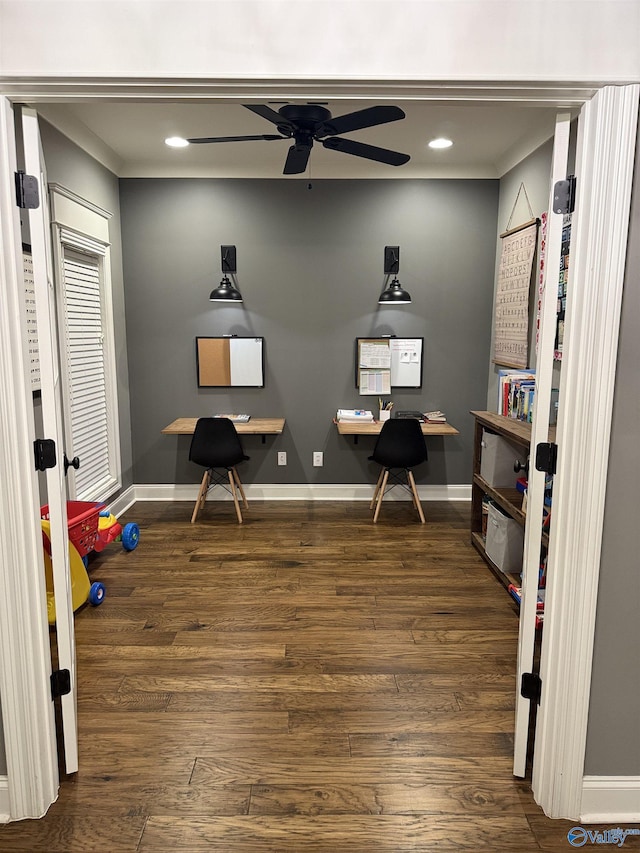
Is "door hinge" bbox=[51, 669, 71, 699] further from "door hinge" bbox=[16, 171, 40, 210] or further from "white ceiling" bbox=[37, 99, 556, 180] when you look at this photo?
"white ceiling" bbox=[37, 99, 556, 180]

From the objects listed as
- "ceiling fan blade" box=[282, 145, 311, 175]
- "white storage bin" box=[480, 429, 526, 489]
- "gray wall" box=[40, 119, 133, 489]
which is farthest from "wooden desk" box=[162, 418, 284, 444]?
"ceiling fan blade" box=[282, 145, 311, 175]

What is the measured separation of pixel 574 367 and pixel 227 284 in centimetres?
344

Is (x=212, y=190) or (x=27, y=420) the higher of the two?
(x=212, y=190)

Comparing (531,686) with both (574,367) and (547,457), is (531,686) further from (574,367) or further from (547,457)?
(574,367)

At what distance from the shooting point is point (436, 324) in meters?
4.92

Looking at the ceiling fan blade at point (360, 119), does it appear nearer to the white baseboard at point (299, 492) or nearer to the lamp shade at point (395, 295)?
the lamp shade at point (395, 295)

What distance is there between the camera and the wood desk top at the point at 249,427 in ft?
14.9

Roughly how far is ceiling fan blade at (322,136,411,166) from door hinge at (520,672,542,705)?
258 centimetres

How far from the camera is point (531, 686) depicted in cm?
185

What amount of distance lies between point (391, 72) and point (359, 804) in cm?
218

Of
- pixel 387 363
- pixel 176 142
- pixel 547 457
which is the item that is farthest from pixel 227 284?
pixel 547 457

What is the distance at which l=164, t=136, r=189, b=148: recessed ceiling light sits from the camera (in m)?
3.96

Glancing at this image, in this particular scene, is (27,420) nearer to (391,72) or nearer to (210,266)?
(391,72)

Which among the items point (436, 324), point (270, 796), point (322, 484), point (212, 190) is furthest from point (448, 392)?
point (270, 796)
